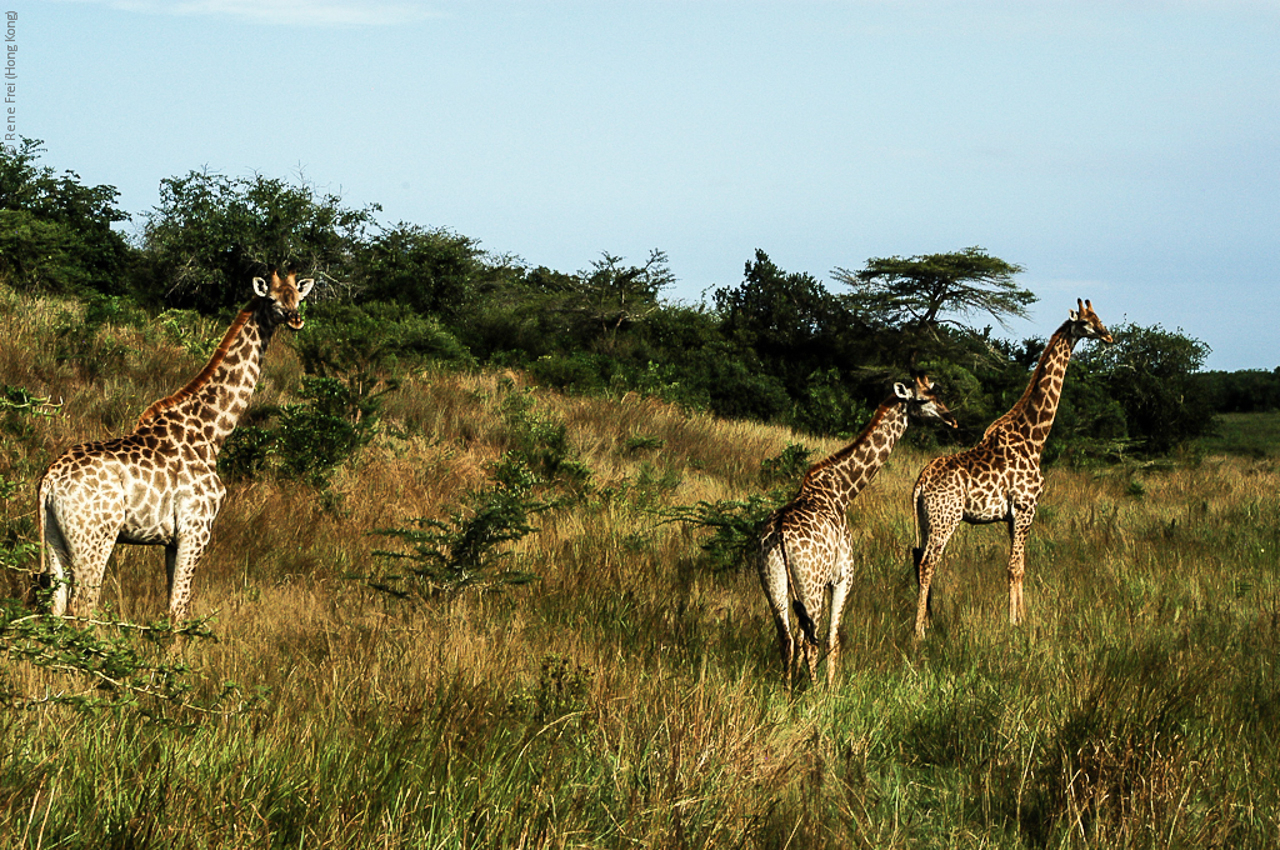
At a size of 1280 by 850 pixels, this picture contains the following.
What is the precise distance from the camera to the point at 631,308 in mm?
34938

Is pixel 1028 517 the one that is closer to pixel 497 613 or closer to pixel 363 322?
pixel 497 613

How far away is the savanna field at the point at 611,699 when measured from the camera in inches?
143

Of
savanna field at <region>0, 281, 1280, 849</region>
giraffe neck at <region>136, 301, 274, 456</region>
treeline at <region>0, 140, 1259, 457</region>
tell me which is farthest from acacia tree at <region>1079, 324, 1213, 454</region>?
giraffe neck at <region>136, 301, 274, 456</region>

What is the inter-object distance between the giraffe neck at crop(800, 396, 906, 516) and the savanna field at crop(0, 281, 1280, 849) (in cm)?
92

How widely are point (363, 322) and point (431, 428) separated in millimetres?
1832

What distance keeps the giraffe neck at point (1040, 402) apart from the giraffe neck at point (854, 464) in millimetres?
1812

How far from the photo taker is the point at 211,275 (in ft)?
96.2

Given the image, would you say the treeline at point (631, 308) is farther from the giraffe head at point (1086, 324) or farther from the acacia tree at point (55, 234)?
the giraffe head at point (1086, 324)

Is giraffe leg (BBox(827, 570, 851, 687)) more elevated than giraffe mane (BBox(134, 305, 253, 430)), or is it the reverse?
giraffe mane (BBox(134, 305, 253, 430))

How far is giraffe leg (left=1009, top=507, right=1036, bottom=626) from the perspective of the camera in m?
8.03

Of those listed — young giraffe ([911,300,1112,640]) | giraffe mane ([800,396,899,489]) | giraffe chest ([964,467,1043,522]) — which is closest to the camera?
giraffe mane ([800,396,899,489])

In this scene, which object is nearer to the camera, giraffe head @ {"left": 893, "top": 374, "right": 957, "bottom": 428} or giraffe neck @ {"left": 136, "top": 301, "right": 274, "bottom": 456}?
giraffe neck @ {"left": 136, "top": 301, "right": 274, "bottom": 456}

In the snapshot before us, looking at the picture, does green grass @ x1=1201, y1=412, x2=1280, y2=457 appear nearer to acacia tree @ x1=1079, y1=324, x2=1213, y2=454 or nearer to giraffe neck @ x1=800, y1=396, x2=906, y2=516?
acacia tree @ x1=1079, y1=324, x2=1213, y2=454

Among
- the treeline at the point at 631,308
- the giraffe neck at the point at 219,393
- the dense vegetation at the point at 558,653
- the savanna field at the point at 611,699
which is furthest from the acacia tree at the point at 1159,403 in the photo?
the giraffe neck at the point at 219,393
